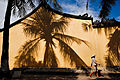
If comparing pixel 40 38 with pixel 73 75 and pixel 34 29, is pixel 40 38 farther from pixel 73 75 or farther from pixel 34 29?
pixel 73 75

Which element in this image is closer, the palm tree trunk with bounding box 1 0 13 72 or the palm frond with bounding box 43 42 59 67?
the palm tree trunk with bounding box 1 0 13 72

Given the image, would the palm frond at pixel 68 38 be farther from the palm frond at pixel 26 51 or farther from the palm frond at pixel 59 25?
the palm frond at pixel 26 51

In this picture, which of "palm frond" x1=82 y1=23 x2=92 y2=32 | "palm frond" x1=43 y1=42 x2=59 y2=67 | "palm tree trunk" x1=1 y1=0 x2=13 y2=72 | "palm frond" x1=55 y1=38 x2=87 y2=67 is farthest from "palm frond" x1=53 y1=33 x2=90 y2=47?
"palm tree trunk" x1=1 y1=0 x2=13 y2=72

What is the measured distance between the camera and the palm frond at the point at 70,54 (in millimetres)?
8546

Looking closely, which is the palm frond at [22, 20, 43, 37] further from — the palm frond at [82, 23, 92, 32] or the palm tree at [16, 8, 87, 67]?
the palm frond at [82, 23, 92, 32]

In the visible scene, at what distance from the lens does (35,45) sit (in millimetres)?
8695

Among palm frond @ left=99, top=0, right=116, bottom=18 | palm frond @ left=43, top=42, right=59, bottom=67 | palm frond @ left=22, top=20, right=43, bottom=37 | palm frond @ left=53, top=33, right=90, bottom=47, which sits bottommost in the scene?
palm frond @ left=43, top=42, right=59, bottom=67

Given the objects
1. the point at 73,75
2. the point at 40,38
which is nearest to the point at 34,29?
the point at 40,38

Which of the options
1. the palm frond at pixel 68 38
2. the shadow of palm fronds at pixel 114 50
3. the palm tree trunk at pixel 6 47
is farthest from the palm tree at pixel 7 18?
the shadow of palm fronds at pixel 114 50

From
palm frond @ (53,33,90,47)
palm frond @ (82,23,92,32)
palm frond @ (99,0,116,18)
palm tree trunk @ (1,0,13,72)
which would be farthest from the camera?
palm frond @ (82,23,92,32)

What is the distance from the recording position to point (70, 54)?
864cm

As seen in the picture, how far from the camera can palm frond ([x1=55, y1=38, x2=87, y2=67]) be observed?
8.55 meters

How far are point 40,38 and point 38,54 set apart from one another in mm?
1289

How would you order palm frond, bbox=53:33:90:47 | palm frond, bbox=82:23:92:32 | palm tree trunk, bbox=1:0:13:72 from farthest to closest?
palm frond, bbox=82:23:92:32 < palm frond, bbox=53:33:90:47 < palm tree trunk, bbox=1:0:13:72
